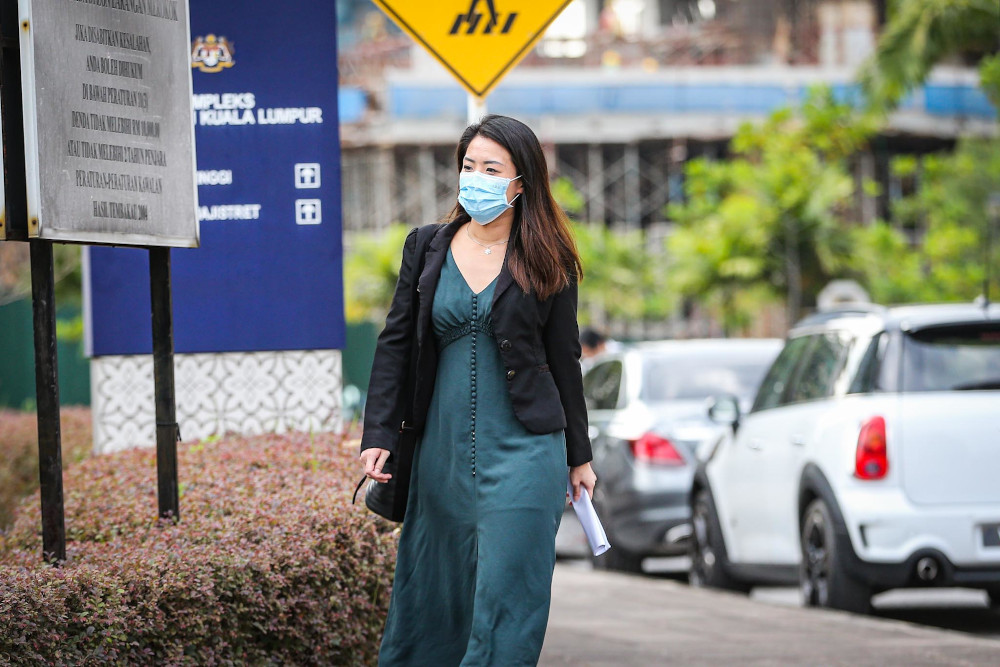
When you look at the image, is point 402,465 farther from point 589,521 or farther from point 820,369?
point 820,369

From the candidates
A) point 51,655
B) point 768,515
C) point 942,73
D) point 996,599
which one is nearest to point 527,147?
point 51,655

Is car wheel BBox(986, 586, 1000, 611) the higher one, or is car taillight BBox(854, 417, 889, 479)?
car taillight BBox(854, 417, 889, 479)

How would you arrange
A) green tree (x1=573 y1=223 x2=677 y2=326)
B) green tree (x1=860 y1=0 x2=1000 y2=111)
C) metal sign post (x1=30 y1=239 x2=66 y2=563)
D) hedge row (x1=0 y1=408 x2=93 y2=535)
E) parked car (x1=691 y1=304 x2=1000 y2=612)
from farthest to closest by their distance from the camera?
1. green tree (x1=573 y1=223 x2=677 y2=326)
2. green tree (x1=860 y1=0 x2=1000 y2=111)
3. hedge row (x1=0 y1=408 x2=93 y2=535)
4. parked car (x1=691 y1=304 x2=1000 y2=612)
5. metal sign post (x1=30 y1=239 x2=66 y2=563)

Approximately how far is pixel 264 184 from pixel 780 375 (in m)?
3.59

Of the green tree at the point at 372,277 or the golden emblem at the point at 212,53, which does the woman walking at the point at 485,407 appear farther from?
the green tree at the point at 372,277

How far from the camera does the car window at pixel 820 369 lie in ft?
28.7

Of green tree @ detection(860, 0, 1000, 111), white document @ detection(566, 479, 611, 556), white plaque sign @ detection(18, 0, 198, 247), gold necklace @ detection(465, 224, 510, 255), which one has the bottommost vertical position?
white document @ detection(566, 479, 611, 556)

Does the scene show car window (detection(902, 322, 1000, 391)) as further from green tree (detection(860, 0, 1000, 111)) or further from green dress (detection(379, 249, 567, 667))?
green tree (detection(860, 0, 1000, 111))

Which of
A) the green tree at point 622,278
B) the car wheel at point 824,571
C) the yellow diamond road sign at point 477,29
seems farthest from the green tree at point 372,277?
the yellow diamond road sign at point 477,29

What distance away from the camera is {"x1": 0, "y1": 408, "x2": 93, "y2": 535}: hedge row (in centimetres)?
944

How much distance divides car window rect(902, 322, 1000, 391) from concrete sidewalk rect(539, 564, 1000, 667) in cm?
125

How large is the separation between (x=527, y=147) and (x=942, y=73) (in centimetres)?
4949

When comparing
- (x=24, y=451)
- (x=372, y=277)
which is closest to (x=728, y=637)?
(x=24, y=451)

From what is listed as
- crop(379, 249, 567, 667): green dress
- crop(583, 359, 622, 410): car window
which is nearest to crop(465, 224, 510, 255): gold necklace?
crop(379, 249, 567, 667): green dress
